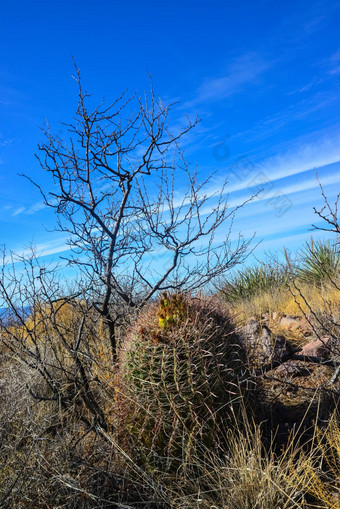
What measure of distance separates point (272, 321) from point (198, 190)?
304 centimetres

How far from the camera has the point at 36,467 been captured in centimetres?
372

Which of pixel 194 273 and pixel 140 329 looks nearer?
pixel 140 329

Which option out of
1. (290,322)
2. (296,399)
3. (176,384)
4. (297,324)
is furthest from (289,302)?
(176,384)

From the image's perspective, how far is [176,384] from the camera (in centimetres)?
351

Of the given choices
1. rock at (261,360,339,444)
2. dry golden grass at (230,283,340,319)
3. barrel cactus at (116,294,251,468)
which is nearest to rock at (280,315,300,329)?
dry golden grass at (230,283,340,319)

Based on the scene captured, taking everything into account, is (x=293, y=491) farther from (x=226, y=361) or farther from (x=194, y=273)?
(x=194, y=273)

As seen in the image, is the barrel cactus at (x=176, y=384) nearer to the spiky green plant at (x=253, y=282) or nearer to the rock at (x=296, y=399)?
the rock at (x=296, y=399)

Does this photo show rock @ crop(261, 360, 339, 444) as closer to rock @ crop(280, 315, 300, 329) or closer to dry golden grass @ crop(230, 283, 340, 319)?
rock @ crop(280, 315, 300, 329)

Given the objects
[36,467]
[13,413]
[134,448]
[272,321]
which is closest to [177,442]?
[134,448]

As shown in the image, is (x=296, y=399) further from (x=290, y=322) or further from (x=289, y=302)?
(x=289, y=302)

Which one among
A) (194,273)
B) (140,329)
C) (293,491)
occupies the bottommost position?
(293,491)

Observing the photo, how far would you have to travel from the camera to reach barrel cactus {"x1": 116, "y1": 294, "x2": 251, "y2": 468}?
3.54 meters

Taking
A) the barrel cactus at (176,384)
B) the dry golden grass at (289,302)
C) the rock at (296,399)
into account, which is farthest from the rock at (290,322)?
the barrel cactus at (176,384)

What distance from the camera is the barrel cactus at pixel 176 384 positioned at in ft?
11.6
